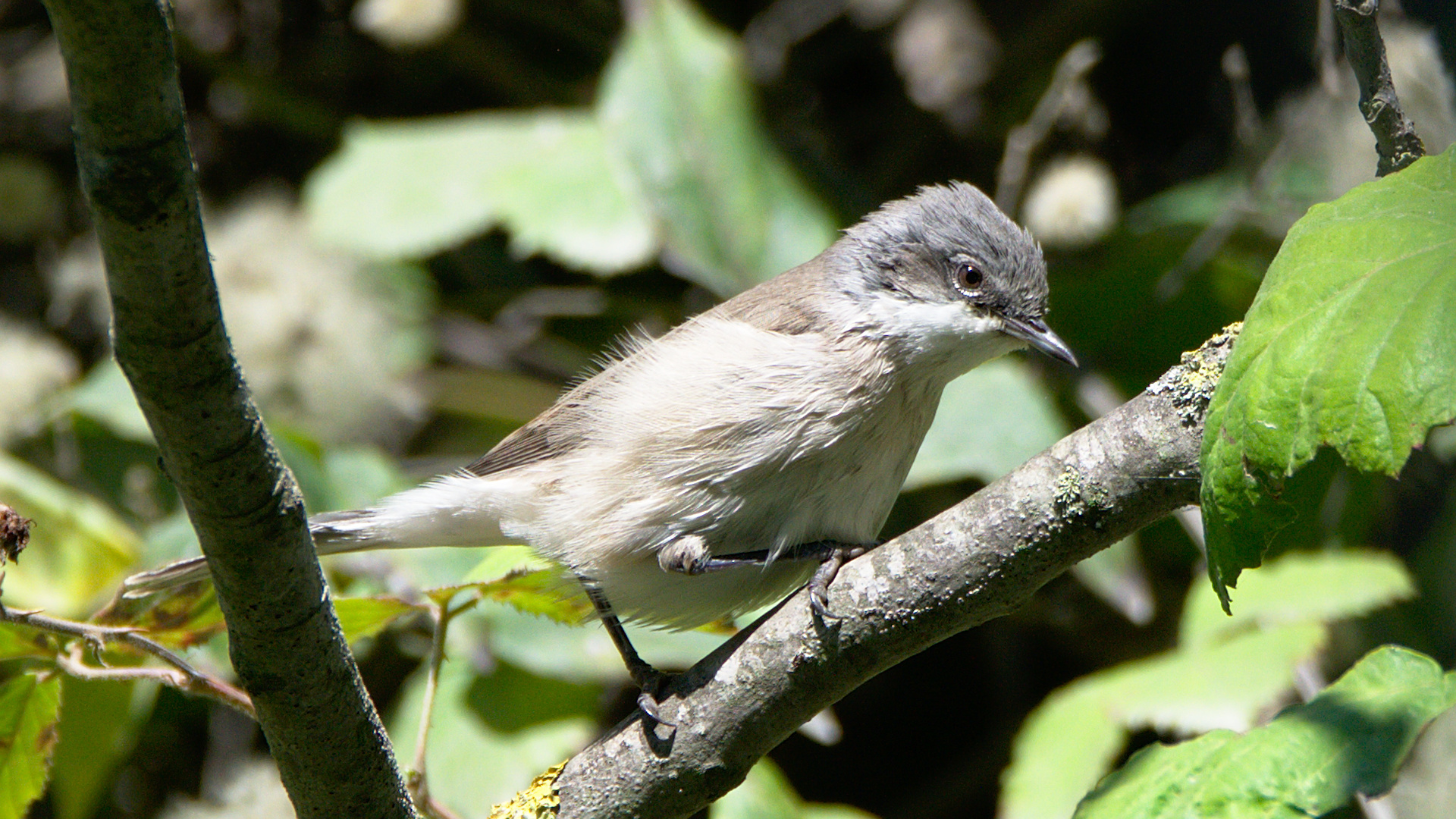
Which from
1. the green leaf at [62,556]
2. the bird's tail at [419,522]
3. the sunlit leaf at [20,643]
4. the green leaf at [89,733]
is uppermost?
the green leaf at [62,556]

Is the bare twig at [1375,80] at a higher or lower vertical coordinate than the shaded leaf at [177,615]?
lower

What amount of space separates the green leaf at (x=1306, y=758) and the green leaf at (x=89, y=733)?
276 centimetres

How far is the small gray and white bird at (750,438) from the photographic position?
8.25 feet

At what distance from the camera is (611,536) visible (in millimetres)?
2615

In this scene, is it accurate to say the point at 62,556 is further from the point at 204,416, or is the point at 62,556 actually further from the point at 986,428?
the point at 986,428

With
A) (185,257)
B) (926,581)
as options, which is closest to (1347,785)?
(926,581)

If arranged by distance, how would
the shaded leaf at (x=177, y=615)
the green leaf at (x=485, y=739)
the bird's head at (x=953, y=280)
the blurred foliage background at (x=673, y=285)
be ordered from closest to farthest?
the shaded leaf at (x=177, y=615) < the bird's head at (x=953, y=280) < the green leaf at (x=485, y=739) < the blurred foliage background at (x=673, y=285)

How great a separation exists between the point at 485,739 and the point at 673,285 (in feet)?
8.12

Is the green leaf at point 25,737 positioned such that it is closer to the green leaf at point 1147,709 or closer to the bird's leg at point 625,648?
the bird's leg at point 625,648

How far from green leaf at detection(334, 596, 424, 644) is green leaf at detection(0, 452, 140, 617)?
1.91 meters

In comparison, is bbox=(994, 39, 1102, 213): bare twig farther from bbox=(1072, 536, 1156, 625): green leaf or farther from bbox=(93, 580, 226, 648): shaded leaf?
bbox=(93, 580, 226, 648): shaded leaf

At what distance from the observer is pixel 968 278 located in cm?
294

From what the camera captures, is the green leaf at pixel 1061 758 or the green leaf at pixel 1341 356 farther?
the green leaf at pixel 1061 758

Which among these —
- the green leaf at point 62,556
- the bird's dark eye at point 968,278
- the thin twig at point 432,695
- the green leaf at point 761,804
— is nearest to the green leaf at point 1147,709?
the green leaf at point 761,804
